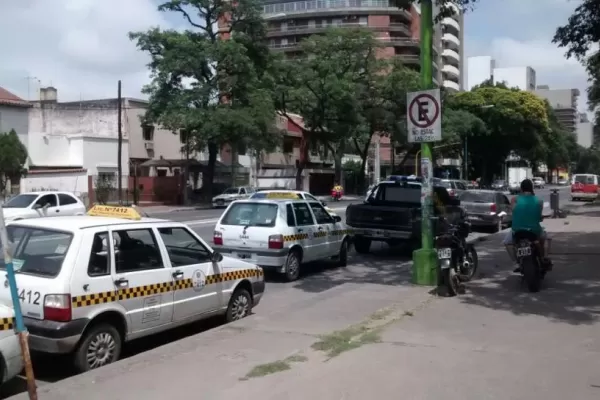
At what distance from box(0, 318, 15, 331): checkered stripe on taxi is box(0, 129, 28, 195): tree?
3825 cm

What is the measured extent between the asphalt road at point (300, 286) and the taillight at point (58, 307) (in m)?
0.69

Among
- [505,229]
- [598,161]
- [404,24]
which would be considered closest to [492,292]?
[505,229]

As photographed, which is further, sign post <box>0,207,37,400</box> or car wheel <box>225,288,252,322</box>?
car wheel <box>225,288,252,322</box>

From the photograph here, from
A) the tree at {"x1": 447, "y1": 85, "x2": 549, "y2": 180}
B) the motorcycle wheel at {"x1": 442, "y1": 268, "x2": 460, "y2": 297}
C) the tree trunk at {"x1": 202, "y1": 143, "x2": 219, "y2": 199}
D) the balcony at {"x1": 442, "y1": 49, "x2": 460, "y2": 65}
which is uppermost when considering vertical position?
the balcony at {"x1": 442, "y1": 49, "x2": 460, "y2": 65}

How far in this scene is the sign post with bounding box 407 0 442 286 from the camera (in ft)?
35.3

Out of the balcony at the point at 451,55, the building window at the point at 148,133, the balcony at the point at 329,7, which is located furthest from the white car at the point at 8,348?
the balcony at the point at 451,55

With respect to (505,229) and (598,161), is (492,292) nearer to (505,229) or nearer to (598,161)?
(505,229)

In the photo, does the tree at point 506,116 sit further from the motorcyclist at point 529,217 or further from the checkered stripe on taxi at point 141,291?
the checkered stripe on taxi at point 141,291

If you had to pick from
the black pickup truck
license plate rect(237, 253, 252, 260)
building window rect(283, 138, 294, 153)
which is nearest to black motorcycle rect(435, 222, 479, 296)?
the black pickup truck

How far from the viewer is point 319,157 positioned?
73.6 metres

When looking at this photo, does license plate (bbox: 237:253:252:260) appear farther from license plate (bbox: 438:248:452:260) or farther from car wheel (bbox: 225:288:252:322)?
license plate (bbox: 438:248:452:260)

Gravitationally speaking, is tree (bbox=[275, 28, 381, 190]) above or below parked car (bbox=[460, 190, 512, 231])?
above

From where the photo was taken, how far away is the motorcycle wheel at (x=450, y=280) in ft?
32.5

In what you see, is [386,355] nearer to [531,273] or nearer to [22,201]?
[531,273]
